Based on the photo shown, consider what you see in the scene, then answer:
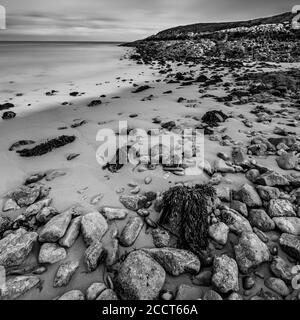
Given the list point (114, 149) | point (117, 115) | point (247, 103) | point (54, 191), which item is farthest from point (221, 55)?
point (54, 191)

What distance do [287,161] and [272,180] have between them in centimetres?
74

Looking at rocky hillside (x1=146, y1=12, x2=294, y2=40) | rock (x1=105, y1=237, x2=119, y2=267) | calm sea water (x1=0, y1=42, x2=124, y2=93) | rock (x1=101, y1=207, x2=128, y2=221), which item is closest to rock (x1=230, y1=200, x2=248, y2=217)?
rock (x1=101, y1=207, x2=128, y2=221)

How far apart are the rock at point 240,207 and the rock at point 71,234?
1.80m

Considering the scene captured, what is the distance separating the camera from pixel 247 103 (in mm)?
6984

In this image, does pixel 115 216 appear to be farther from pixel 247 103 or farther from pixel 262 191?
pixel 247 103

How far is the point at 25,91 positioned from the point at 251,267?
11329 millimetres

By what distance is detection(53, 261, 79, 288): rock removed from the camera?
2.17 meters

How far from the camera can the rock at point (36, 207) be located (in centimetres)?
285

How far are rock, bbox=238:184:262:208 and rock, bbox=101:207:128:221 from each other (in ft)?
4.74

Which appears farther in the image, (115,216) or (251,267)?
(115,216)

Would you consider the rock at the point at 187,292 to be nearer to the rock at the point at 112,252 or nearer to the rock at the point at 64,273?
the rock at the point at 112,252

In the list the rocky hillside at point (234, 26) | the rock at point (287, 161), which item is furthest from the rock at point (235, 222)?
the rocky hillside at point (234, 26)

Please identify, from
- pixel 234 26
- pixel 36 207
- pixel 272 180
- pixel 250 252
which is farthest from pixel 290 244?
pixel 234 26
